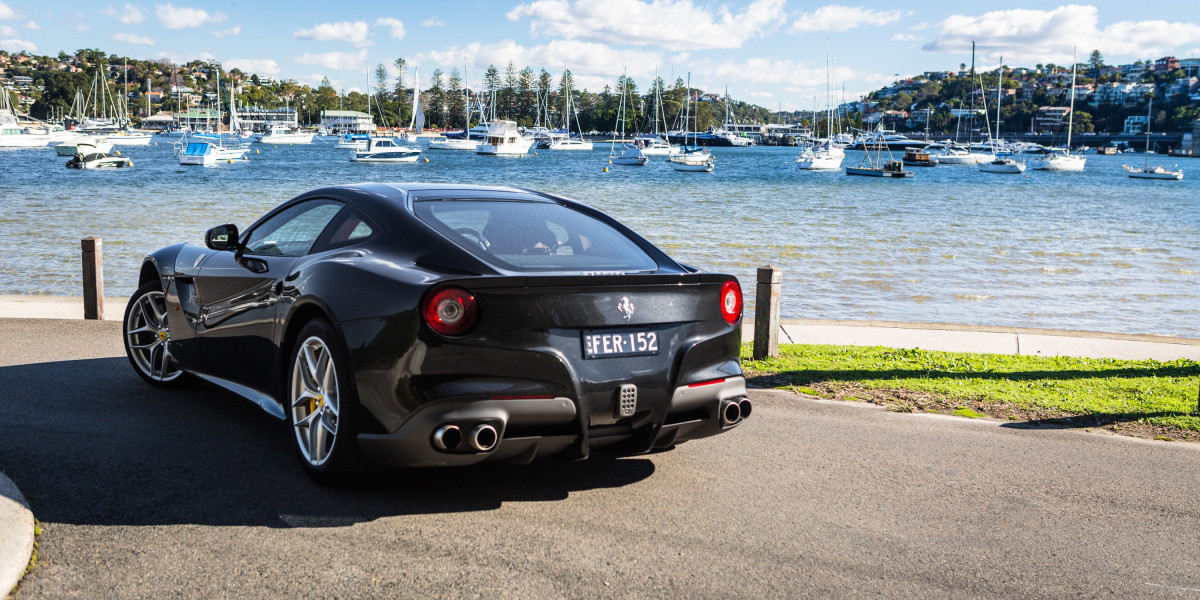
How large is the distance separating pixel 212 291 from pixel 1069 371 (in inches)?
269

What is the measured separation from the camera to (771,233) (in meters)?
29.0

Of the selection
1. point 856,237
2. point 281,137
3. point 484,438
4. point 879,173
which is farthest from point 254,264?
point 281,137

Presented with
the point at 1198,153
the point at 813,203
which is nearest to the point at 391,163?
the point at 813,203

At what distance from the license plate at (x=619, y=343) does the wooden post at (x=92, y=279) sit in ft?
24.8

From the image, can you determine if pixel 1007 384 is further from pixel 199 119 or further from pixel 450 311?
pixel 199 119

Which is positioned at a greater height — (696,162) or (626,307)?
(696,162)

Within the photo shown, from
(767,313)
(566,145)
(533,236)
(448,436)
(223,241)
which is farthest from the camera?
(566,145)

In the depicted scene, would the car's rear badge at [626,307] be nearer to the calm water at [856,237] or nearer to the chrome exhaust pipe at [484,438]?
the chrome exhaust pipe at [484,438]

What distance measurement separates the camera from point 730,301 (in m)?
4.87

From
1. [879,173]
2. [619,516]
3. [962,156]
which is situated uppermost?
[962,156]

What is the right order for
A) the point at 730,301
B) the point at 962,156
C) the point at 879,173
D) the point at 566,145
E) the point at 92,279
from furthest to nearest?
1. the point at 566,145
2. the point at 962,156
3. the point at 879,173
4. the point at 92,279
5. the point at 730,301

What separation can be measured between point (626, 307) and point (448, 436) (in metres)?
0.98

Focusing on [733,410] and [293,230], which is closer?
[733,410]

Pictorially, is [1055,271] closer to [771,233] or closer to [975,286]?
[975,286]
